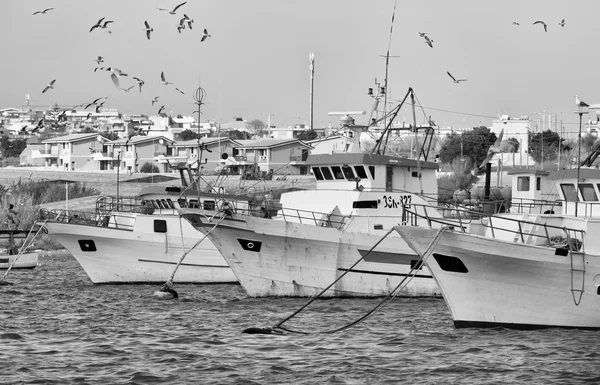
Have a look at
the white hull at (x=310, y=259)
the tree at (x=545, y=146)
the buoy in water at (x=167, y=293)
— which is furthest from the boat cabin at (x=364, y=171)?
the tree at (x=545, y=146)

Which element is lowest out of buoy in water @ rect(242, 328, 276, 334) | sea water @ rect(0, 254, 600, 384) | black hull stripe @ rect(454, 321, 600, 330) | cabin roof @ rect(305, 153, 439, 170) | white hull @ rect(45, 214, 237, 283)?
sea water @ rect(0, 254, 600, 384)

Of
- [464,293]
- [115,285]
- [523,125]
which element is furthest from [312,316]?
[523,125]

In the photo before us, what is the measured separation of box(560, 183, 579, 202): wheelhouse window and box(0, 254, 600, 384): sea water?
4.50 metres

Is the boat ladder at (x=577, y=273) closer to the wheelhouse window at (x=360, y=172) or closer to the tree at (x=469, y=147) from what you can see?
the wheelhouse window at (x=360, y=172)

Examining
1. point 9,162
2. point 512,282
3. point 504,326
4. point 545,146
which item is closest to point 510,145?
point 545,146

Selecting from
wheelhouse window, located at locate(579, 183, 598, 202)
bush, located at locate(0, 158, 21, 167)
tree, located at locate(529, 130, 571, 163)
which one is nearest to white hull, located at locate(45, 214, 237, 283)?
wheelhouse window, located at locate(579, 183, 598, 202)

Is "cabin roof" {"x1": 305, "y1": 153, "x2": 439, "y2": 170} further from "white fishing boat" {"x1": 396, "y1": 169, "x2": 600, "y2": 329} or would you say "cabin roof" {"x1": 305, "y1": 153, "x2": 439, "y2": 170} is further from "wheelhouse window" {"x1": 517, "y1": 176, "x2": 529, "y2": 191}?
"white fishing boat" {"x1": 396, "y1": 169, "x2": 600, "y2": 329}

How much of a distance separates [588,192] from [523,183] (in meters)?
12.1

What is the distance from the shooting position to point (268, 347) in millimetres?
22312

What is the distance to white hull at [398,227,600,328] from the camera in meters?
23.5

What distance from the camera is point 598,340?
2286cm

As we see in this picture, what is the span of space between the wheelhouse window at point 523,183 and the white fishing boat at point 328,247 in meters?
6.64

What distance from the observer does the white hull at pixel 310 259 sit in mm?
31391

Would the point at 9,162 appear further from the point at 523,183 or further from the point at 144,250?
the point at 523,183
